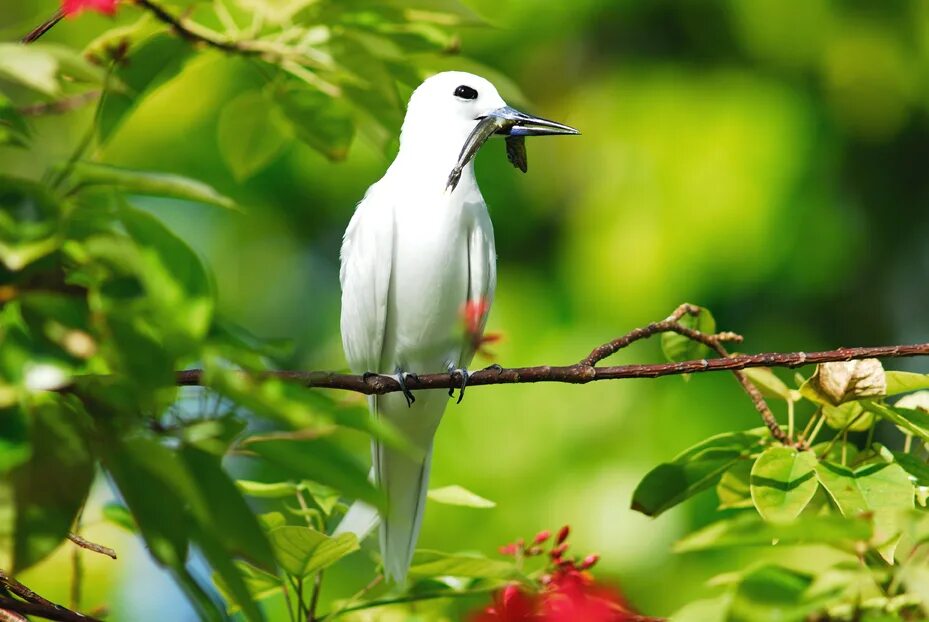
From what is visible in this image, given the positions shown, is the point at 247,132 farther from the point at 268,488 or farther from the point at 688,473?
the point at 688,473

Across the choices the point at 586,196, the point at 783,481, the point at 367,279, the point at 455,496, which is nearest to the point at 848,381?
the point at 783,481

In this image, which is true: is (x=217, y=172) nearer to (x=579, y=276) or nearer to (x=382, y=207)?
(x=579, y=276)

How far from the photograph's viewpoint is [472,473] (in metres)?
5.16

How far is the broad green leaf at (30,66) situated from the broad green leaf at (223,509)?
1.28 ft

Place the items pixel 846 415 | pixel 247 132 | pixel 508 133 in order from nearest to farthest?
pixel 846 415 < pixel 247 132 < pixel 508 133

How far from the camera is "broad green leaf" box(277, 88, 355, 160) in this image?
7.24ft

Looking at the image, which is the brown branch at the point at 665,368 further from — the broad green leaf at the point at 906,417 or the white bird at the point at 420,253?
the white bird at the point at 420,253

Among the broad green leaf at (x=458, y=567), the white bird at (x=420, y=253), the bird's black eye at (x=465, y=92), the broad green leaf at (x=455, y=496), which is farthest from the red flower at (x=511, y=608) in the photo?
the bird's black eye at (x=465, y=92)

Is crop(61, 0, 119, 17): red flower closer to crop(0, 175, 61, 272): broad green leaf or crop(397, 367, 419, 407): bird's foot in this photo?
crop(0, 175, 61, 272): broad green leaf

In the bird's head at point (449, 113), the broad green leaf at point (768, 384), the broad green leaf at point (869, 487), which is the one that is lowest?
the broad green leaf at point (869, 487)

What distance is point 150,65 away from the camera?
1897mm

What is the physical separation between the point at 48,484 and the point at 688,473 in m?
1.12

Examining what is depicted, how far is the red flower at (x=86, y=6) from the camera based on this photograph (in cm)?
160

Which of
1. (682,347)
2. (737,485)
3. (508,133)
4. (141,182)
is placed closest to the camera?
(141,182)
